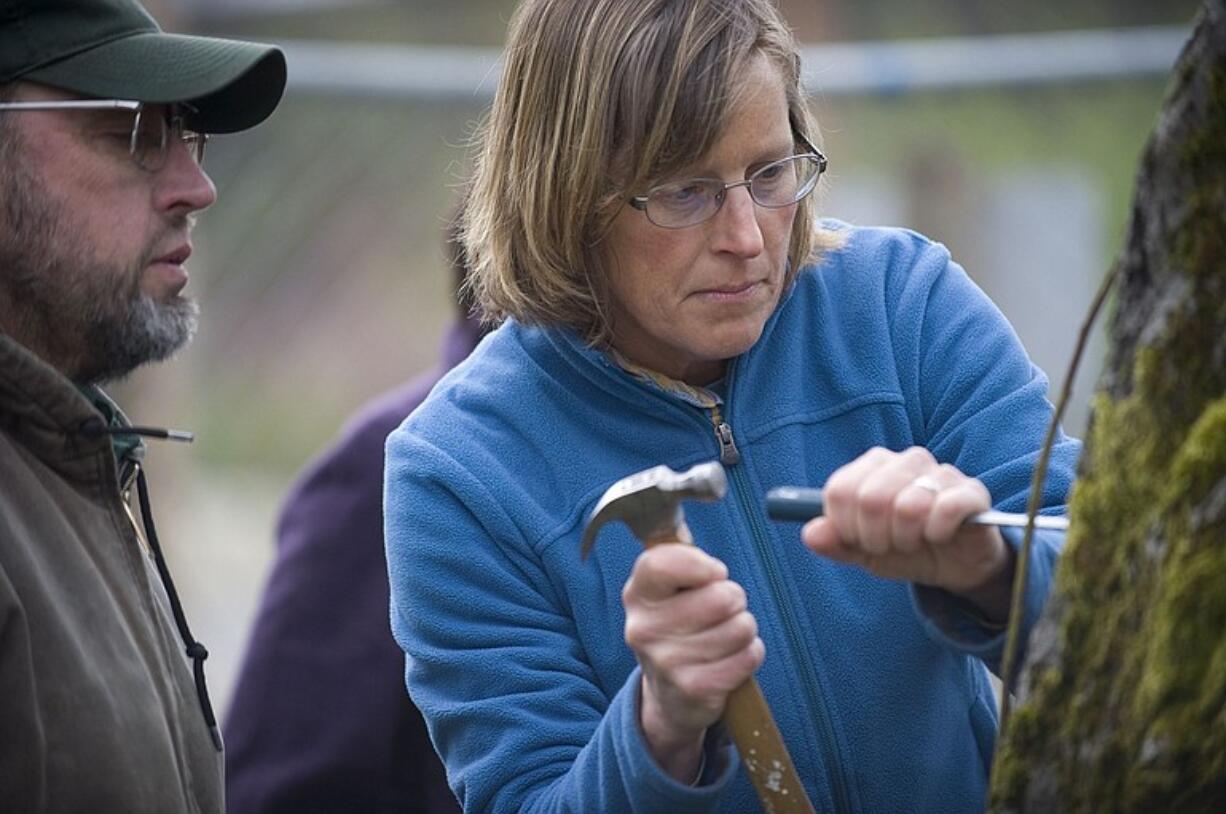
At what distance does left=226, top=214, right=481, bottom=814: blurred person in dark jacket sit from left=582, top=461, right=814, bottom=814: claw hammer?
5.32 feet

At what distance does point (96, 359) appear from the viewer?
2.49 metres

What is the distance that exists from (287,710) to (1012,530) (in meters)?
2.13

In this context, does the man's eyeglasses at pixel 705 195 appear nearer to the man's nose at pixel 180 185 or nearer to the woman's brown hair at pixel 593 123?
the woman's brown hair at pixel 593 123

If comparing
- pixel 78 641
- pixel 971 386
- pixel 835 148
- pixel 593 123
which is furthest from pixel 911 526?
pixel 835 148

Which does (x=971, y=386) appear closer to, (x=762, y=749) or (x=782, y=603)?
(x=782, y=603)

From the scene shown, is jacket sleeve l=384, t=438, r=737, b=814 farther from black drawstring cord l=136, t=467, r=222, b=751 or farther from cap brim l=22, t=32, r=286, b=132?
cap brim l=22, t=32, r=286, b=132

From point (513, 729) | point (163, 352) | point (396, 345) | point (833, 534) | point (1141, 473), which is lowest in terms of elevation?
point (396, 345)

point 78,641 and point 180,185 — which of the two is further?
point 180,185

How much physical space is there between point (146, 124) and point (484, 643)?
92cm

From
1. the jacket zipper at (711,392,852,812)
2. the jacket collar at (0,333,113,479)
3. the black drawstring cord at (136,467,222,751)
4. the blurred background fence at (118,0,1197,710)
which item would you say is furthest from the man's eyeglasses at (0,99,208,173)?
the blurred background fence at (118,0,1197,710)

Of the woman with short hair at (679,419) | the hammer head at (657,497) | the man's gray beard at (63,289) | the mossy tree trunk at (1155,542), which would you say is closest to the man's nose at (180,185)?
the man's gray beard at (63,289)

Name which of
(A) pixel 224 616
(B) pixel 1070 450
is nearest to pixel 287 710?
(B) pixel 1070 450

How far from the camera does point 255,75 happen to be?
2.69m

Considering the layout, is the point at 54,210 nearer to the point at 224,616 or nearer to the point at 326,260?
the point at 326,260
